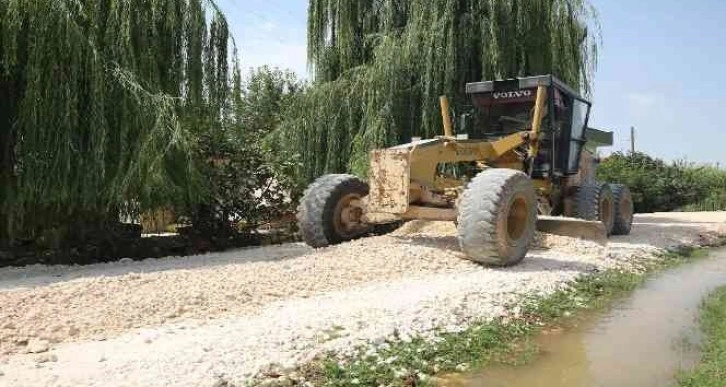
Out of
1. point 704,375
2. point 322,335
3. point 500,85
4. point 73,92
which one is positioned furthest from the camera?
point 500,85

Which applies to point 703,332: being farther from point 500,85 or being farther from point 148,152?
point 148,152

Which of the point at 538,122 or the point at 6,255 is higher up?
the point at 538,122

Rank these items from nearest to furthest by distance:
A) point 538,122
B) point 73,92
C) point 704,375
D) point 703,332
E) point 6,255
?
point 704,375 < point 703,332 < point 73,92 < point 6,255 < point 538,122

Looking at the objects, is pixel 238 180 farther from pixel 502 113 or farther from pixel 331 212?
pixel 502 113

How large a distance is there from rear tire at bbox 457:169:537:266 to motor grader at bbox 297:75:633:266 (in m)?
0.01

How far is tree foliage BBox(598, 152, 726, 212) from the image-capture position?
23672 mm

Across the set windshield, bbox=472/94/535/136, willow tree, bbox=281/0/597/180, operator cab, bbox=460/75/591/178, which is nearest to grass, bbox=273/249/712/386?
operator cab, bbox=460/75/591/178

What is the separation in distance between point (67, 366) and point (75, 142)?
4.92 m

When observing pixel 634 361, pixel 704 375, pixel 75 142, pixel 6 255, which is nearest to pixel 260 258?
pixel 75 142

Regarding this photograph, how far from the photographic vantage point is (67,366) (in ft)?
12.6

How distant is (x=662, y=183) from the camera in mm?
24281

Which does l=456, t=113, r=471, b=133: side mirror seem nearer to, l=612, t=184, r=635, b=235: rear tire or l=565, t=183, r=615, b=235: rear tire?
l=565, t=183, r=615, b=235: rear tire

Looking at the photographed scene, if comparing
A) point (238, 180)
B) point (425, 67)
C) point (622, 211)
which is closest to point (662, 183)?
point (622, 211)

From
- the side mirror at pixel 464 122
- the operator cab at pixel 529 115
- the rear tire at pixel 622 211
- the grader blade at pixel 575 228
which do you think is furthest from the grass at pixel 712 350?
the rear tire at pixel 622 211
